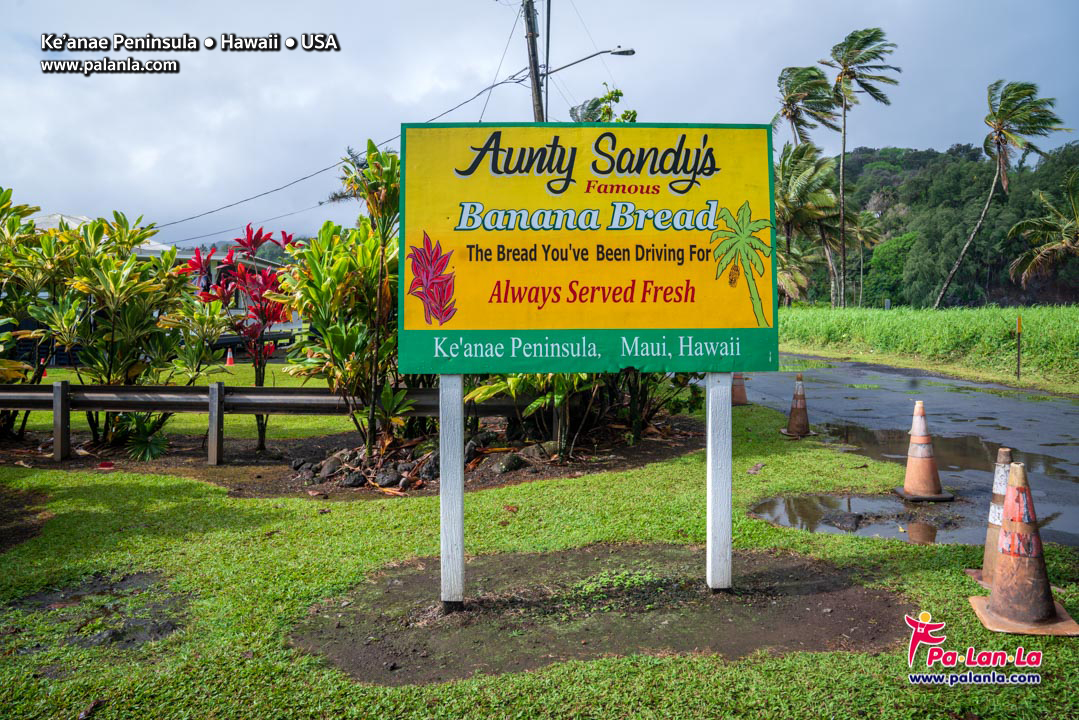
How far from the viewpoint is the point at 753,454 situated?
8406mm

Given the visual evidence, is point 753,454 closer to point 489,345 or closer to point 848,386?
point 489,345

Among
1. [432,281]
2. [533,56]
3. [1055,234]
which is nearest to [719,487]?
[432,281]

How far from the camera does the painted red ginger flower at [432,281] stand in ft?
13.9

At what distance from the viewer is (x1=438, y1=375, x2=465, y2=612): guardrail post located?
4246mm

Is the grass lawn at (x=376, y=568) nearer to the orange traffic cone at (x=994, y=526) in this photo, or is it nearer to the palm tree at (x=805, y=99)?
the orange traffic cone at (x=994, y=526)

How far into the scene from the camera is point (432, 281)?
4.25 m

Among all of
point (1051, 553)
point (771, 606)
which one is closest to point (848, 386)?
point (1051, 553)

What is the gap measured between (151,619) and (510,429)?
4.77m

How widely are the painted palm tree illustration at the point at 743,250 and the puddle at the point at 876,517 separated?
225 cm

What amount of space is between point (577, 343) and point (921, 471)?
3.87 m

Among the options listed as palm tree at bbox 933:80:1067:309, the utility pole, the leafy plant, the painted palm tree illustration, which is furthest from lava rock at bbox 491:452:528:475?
palm tree at bbox 933:80:1067:309

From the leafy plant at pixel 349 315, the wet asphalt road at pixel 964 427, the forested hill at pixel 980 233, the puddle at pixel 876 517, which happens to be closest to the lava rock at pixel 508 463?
the leafy plant at pixel 349 315

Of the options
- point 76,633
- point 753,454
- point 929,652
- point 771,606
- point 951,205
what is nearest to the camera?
point 929,652

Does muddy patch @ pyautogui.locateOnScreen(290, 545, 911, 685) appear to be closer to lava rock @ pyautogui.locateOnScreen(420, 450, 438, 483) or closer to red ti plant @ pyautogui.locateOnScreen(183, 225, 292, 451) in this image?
lava rock @ pyautogui.locateOnScreen(420, 450, 438, 483)
